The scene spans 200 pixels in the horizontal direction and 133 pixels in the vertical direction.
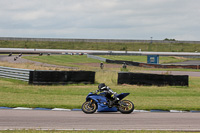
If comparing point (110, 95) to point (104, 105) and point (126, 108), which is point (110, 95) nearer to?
point (104, 105)

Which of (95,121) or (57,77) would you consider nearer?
(95,121)

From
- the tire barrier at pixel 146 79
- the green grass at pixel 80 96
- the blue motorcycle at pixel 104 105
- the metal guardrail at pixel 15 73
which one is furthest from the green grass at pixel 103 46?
the blue motorcycle at pixel 104 105

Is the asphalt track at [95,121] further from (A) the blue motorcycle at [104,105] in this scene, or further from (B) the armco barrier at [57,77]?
(B) the armco barrier at [57,77]

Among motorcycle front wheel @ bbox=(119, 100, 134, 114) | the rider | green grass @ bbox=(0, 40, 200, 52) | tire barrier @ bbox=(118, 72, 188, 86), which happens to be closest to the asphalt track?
motorcycle front wheel @ bbox=(119, 100, 134, 114)

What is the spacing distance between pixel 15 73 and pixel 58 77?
482cm

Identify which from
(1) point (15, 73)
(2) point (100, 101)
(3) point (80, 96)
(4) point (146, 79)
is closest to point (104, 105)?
(2) point (100, 101)

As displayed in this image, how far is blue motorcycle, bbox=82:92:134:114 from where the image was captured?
42.1ft

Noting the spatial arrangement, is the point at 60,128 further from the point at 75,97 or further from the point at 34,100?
the point at 75,97

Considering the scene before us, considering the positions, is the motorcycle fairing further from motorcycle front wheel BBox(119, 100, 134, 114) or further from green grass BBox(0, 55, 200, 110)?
green grass BBox(0, 55, 200, 110)

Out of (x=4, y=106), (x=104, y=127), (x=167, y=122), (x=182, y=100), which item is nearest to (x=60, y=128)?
(x=104, y=127)

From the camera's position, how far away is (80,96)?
17.8 meters

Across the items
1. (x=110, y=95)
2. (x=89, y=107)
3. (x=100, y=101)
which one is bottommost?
(x=89, y=107)

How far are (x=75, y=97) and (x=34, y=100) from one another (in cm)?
242

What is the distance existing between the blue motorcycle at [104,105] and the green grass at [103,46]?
93059 millimetres
